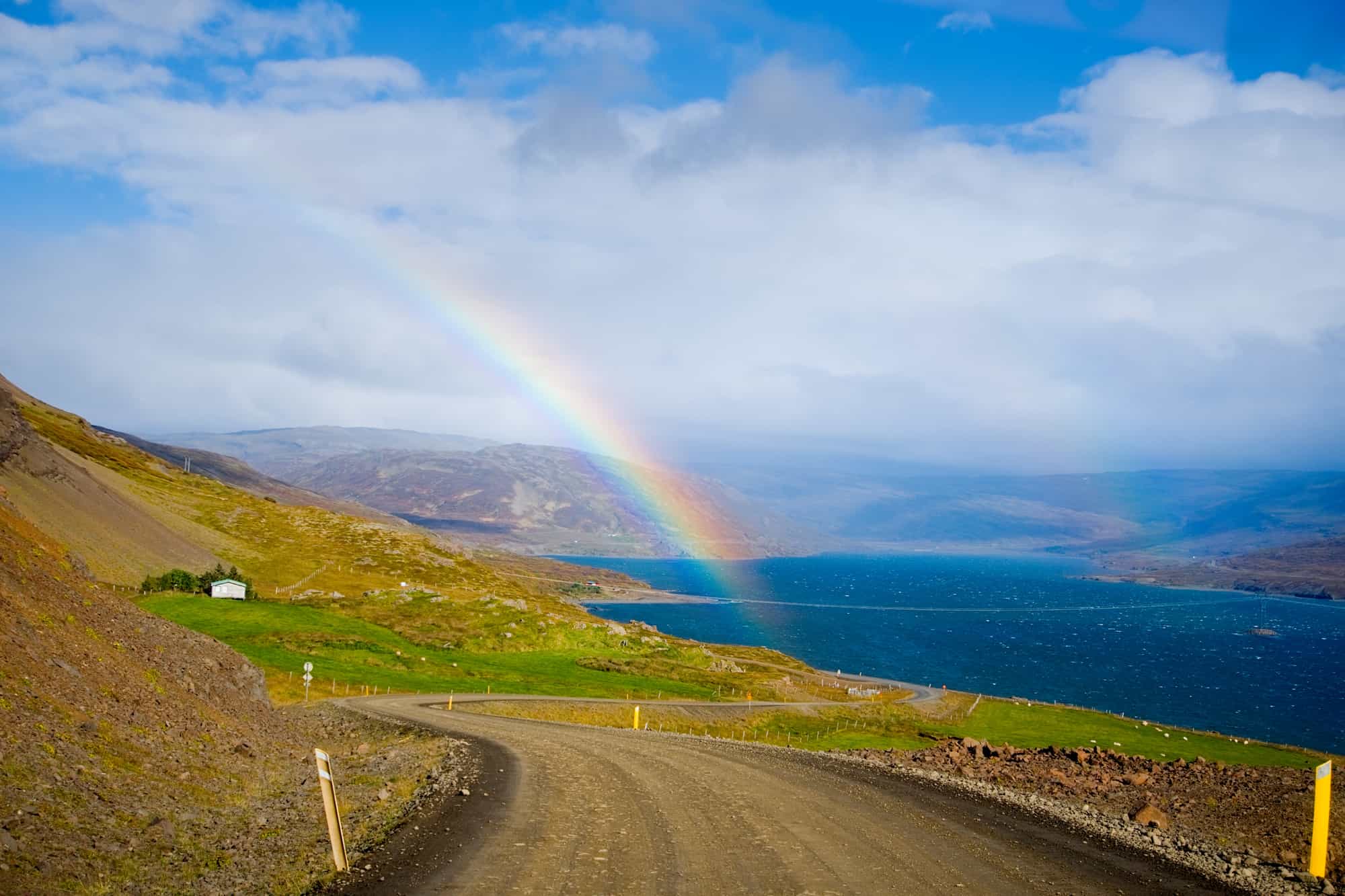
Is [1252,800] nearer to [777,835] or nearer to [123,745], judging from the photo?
[777,835]

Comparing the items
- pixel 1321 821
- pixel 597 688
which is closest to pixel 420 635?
pixel 597 688

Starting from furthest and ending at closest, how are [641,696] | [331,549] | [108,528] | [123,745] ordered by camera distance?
[331,549] → [108,528] → [641,696] → [123,745]

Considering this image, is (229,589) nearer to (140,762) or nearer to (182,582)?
(182,582)

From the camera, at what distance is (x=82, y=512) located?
314 ft

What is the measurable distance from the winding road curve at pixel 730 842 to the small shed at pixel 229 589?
82704 mm

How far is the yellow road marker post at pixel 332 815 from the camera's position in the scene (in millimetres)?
13539

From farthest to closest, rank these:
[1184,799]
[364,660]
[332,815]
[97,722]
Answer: [364,660], [1184,799], [97,722], [332,815]

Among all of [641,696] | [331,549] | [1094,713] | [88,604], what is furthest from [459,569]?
[88,604]

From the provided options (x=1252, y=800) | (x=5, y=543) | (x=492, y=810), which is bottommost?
(x=492, y=810)

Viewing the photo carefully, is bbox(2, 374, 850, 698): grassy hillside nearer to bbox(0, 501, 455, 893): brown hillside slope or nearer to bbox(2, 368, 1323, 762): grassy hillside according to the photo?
bbox(2, 368, 1323, 762): grassy hillside

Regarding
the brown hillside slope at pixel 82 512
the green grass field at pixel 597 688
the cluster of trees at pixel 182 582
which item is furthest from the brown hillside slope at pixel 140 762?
the cluster of trees at pixel 182 582

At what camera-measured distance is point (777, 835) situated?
55.2ft

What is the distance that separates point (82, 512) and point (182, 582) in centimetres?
1632

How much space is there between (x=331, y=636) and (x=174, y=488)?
332ft
